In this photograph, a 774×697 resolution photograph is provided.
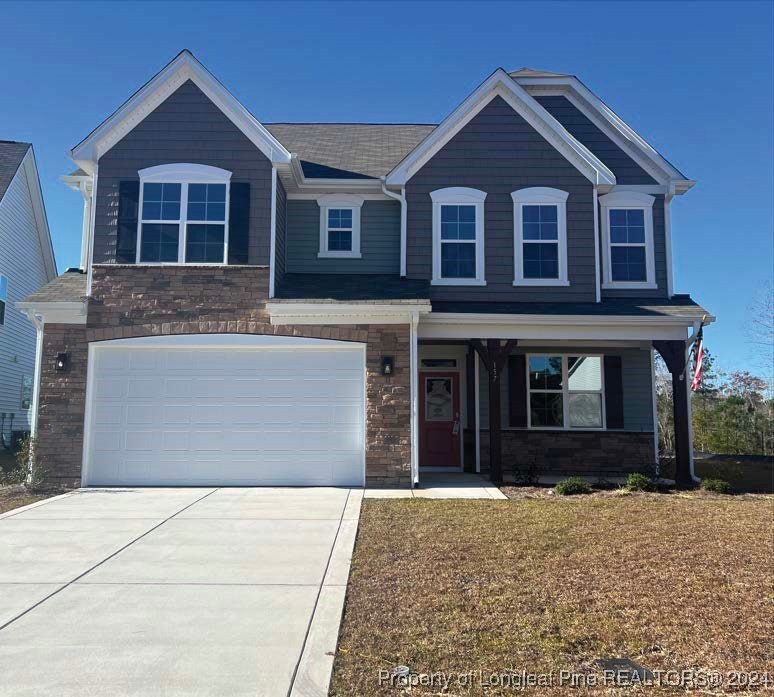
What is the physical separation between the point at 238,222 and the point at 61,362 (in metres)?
3.90

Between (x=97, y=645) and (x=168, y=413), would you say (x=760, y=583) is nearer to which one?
(x=97, y=645)

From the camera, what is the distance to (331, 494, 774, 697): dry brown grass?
422 centimetres

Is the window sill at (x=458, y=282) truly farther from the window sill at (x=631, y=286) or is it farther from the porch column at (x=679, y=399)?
the porch column at (x=679, y=399)

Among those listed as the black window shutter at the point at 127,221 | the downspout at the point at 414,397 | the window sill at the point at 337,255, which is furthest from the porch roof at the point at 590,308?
the black window shutter at the point at 127,221

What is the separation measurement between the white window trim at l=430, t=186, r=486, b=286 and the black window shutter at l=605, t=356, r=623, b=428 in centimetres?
354

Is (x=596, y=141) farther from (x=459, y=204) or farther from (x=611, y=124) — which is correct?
(x=459, y=204)

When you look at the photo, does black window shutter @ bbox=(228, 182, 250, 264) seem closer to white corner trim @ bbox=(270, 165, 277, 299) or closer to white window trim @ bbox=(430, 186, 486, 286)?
white corner trim @ bbox=(270, 165, 277, 299)

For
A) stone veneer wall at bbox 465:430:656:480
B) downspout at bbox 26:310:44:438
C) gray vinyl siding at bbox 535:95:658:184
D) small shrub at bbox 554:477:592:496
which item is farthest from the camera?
gray vinyl siding at bbox 535:95:658:184

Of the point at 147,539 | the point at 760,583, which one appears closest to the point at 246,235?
the point at 147,539

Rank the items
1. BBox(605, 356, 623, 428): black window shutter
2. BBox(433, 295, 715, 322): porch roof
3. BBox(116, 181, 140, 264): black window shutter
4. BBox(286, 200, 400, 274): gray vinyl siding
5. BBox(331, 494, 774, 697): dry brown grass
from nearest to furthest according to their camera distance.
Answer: BBox(331, 494, 774, 697): dry brown grass
BBox(116, 181, 140, 264): black window shutter
BBox(433, 295, 715, 322): porch roof
BBox(286, 200, 400, 274): gray vinyl siding
BBox(605, 356, 623, 428): black window shutter

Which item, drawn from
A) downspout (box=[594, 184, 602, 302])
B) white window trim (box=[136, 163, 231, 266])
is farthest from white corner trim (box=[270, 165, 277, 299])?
downspout (box=[594, 184, 602, 302])

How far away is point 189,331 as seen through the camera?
448 inches

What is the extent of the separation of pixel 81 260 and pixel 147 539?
27.4 feet

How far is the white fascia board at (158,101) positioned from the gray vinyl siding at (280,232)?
0.98 meters
